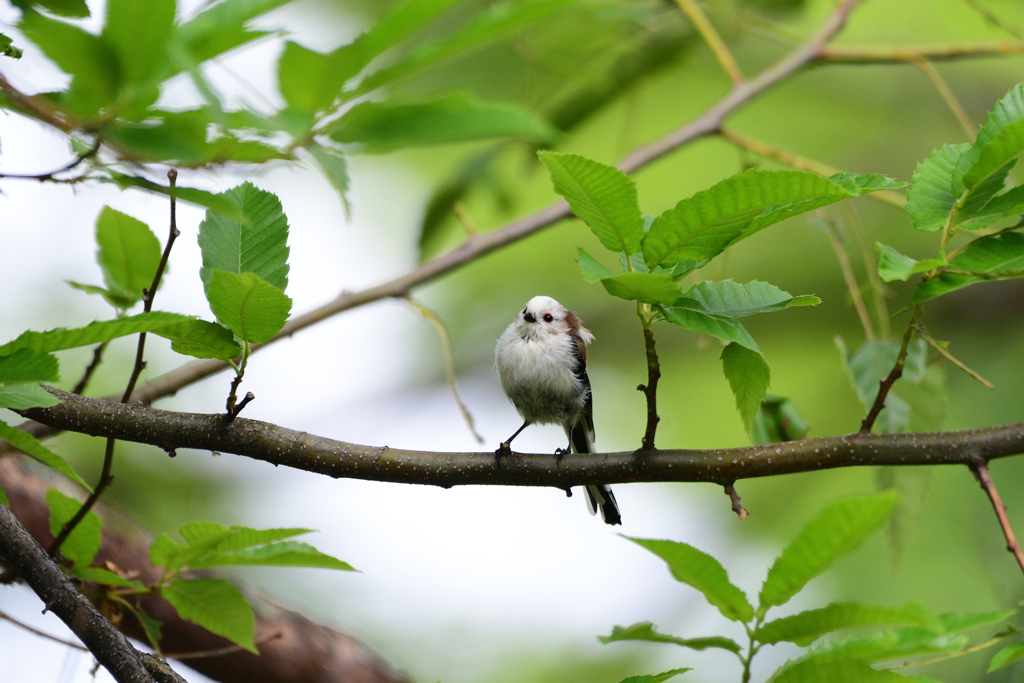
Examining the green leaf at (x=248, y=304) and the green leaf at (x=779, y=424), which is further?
the green leaf at (x=779, y=424)

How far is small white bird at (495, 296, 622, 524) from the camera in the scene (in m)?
2.60

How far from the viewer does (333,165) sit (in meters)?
0.83

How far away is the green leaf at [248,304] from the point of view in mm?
1090

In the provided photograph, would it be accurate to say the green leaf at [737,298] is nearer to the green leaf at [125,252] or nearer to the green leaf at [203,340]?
the green leaf at [203,340]

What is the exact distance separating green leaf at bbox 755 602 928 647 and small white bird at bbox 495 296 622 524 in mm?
1432

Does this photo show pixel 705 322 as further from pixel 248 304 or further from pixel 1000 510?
pixel 248 304

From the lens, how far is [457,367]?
458 centimetres

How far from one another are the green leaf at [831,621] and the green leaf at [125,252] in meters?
1.40

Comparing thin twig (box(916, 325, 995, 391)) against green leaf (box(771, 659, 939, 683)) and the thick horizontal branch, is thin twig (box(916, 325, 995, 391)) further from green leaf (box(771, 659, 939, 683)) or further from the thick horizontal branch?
green leaf (box(771, 659, 939, 683))

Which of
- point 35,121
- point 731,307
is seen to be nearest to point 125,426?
point 35,121

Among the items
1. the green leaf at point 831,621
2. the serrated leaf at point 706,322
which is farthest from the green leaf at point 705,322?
the green leaf at point 831,621

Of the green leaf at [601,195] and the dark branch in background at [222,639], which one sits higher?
the green leaf at [601,195]

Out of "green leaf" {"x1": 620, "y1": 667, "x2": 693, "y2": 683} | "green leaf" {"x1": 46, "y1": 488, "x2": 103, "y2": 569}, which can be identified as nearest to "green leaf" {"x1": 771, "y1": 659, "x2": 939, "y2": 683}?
"green leaf" {"x1": 620, "y1": 667, "x2": 693, "y2": 683}

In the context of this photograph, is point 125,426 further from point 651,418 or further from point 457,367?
point 457,367
